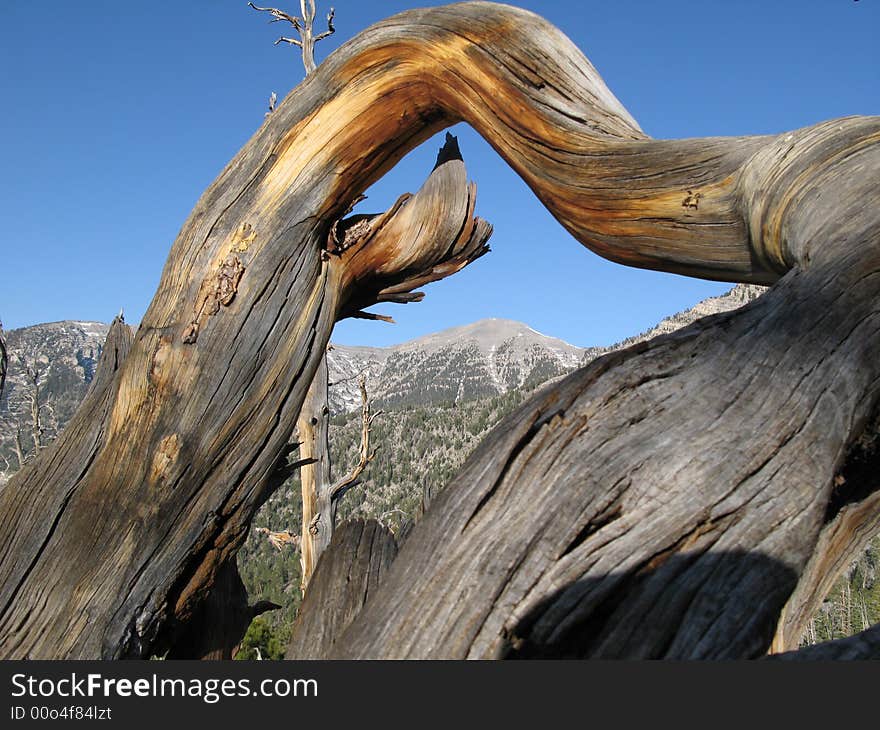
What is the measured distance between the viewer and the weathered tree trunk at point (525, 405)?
110 centimetres

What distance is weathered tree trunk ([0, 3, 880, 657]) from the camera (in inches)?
43.2

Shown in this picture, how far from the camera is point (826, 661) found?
0.95m

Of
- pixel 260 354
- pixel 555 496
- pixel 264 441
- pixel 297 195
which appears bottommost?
pixel 555 496

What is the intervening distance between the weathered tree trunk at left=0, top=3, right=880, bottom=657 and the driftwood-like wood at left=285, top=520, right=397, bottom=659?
455mm

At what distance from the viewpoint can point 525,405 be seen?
133 cm

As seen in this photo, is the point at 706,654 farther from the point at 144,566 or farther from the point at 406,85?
the point at 406,85

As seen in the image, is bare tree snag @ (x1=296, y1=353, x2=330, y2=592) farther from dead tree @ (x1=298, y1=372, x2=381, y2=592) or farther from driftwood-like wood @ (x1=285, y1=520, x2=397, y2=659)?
driftwood-like wood @ (x1=285, y1=520, x2=397, y2=659)

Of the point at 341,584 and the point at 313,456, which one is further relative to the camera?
the point at 313,456

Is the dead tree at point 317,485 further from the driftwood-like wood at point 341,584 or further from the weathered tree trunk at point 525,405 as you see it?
the driftwood-like wood at point 341,584

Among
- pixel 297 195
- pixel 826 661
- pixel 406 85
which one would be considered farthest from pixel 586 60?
pixel 826 661

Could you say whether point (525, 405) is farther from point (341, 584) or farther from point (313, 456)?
point (313, 456)

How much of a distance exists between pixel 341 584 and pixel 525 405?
32.9 inches

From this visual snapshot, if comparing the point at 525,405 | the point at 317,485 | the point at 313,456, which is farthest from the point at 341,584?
the point at 317,485

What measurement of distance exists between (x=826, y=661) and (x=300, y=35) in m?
12.9
